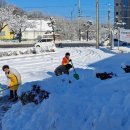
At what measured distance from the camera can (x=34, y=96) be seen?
9258 mm

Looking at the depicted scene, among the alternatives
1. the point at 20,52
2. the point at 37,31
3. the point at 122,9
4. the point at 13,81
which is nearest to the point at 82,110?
the point at 13,81

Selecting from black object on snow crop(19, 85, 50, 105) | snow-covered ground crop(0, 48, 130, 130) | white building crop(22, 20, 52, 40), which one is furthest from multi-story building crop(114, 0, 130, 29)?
snow-covered ground crop(0, 48, 130, 130)

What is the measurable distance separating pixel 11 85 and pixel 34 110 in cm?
451

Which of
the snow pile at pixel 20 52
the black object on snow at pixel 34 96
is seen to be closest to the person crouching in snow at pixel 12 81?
the black object on snow at pixel 34 96

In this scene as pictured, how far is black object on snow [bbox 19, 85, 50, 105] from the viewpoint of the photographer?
8984mm

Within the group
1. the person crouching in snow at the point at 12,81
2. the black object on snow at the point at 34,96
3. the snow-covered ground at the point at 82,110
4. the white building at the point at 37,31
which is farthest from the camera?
the white building at the point at 37,31

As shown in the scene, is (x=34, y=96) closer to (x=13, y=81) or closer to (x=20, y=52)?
(x=13, y=81)

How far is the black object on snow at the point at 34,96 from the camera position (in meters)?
8.98

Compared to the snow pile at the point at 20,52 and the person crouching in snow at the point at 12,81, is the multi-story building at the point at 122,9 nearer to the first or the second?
the snow pile at the point at 20,52

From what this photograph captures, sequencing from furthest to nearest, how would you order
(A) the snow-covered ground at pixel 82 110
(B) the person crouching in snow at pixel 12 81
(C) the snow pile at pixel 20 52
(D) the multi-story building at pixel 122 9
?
(D) the multi-story building at pixel 122 9 < (C) the snow pile at pixel 20 52 < (B) the person crouching in snow at pixel 12 81 < (A) the snow-covered ground at pixel 82 110

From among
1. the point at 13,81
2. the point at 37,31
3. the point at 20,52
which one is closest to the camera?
the point at 13,81

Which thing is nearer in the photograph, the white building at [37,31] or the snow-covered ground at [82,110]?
the snow-covered ground at [82,110]

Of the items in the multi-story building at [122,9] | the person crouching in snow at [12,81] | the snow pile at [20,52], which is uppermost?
the multi-story building at [122,9]

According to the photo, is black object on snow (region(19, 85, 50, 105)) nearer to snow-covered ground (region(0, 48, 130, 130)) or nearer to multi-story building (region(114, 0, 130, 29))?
snow-covered ground (region(0, 48, 130, 130))
